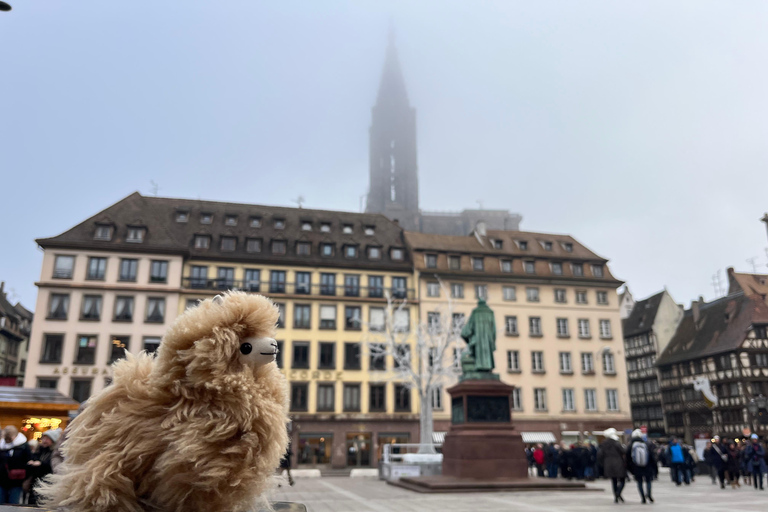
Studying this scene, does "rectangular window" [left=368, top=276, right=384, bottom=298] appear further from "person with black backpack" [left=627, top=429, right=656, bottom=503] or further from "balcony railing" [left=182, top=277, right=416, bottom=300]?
"person with black backpack" [left=627, top=429, right=656, bottom=503]

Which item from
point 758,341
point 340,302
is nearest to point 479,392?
point 340,302

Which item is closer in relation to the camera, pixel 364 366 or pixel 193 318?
pixel 193 318

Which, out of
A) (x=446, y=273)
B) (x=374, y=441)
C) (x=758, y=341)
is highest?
(x=446, y=273)

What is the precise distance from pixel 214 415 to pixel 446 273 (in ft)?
143

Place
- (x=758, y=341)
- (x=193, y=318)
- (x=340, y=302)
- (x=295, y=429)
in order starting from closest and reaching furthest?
1. (x=193, y=318)
2. (x=295, y=429)
3. (x=340, y=302)
4. (x=758, y=341)

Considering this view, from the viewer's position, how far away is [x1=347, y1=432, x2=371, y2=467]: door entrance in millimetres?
40656

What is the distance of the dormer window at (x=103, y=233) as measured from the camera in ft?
138

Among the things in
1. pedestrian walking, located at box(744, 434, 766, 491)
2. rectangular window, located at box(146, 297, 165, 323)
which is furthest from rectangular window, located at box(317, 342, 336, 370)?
pedestrian walking, located at box(744, 434, 766, 491)

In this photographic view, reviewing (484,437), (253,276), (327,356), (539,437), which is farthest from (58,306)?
(539,437)

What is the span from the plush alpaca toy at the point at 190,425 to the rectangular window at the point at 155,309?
41186 millimetres

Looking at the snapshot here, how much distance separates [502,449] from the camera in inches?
693

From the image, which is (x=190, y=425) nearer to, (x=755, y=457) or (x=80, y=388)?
(x=755, y=457)

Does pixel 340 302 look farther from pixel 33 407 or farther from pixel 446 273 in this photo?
pixel 33 407

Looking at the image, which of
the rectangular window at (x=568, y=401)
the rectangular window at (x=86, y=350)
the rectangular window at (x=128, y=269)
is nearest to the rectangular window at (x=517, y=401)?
the rectangular window at (x=568, y=401)
